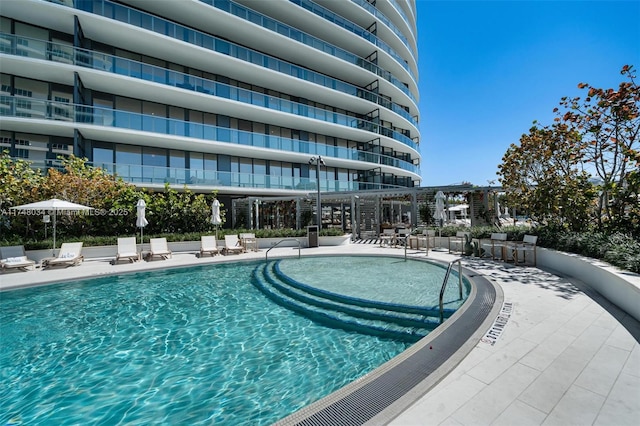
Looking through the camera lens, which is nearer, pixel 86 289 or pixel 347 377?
pixel 347 377

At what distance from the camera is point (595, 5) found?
8.29 metres

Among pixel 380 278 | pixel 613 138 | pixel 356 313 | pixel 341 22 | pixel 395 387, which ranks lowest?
pixel 356 313

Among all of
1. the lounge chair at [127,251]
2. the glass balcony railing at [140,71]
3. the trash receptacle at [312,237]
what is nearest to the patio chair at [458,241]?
the trash receptacle at [312,237]

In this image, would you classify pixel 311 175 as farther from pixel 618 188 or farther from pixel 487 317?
pixel 487 317

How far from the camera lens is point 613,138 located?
29.2 ft

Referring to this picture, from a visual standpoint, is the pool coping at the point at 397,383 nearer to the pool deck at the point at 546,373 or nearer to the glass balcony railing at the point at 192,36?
the pool deck at the point at 546,373

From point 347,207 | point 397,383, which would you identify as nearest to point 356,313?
point 397,383

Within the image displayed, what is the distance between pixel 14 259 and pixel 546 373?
53.4ft

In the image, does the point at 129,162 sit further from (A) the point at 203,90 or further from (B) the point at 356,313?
(B) the point at 356,313

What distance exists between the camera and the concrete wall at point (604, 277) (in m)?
4.65

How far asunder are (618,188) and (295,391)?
11027 millimetres

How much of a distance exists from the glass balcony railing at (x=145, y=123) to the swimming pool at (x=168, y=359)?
11.8m

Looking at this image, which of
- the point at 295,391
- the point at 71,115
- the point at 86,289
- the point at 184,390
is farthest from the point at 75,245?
the point at 295,391

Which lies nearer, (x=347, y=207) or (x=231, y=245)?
(x=231, y=245)
